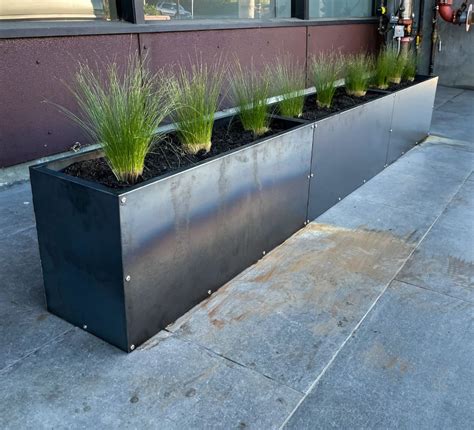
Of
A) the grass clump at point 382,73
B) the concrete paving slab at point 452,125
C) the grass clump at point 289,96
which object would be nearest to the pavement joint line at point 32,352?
the grass clump at point 289,96

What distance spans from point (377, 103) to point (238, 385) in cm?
265

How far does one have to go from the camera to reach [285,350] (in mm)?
1993

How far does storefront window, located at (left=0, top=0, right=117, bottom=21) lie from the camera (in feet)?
11.8

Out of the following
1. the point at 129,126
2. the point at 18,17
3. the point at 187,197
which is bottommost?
the point at 187,197

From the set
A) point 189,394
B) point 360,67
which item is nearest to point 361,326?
point 189,394

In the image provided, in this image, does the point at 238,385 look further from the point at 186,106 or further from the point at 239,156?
the point at 186,106

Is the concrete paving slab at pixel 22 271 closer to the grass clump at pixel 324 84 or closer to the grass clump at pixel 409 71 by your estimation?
the grass clump at pixel 324 84

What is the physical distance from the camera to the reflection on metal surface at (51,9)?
357 centimetres

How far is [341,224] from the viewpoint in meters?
3.20

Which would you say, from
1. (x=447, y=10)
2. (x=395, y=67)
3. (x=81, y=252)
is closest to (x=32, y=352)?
(x=81, y=252)

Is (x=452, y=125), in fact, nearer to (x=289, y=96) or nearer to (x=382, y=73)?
(x=382, y=73)

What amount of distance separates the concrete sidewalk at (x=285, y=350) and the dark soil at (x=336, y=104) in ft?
2.77

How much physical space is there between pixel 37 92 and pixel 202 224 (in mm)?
2214

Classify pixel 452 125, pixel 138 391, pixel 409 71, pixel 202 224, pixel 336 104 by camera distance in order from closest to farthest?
pixel 138 391, pixel 202 224, pixel 336 104, pixel 409 71, pixel 452 125
